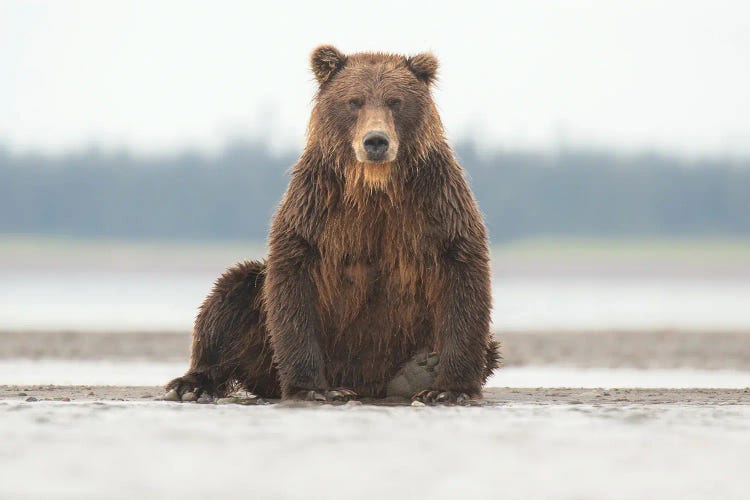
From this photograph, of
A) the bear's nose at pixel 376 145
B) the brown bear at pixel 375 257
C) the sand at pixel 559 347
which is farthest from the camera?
the sand at pixel 559 347

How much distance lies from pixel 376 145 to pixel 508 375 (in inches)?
212

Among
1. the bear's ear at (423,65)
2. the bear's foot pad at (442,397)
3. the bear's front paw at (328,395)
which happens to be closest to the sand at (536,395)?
the bear's foot pad at (442,397)

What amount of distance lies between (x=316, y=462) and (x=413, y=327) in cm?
276

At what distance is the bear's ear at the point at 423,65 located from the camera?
8.79 metres

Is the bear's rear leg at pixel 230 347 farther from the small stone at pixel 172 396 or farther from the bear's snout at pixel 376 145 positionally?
the bear's snout at pixel 376 145

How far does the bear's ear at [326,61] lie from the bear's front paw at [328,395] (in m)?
1.98

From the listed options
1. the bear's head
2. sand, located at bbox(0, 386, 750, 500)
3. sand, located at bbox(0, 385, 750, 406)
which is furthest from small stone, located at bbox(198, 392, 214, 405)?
the bear's head

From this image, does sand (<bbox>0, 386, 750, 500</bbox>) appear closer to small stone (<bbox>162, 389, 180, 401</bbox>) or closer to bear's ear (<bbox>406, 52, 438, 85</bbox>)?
small stone (<bbox>162, 389, 180, 401</bbox>)

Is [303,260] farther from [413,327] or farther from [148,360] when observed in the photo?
[148,360]

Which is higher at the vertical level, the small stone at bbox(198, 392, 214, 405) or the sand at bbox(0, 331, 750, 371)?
the sand at bbox(0, 331, 750, 371)

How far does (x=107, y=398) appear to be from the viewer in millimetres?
9391

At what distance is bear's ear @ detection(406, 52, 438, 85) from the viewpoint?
8.79 metres

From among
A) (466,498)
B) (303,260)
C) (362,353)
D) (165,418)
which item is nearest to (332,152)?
(303,260)

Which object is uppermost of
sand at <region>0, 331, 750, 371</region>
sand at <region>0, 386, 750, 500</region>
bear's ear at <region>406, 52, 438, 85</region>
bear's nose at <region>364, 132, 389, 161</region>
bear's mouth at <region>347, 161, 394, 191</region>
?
bear's ear at <region>406, 52, 438, 85</region>
